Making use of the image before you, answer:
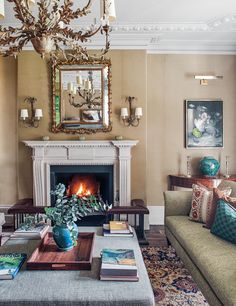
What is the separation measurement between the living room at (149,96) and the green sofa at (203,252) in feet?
3.59

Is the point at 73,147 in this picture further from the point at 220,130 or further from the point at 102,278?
the point at 102,278

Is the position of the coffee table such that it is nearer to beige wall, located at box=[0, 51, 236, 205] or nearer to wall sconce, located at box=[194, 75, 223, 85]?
beige wall, located at box=[0, 51, 236, 205]

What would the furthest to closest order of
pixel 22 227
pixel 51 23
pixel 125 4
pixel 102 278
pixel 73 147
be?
pixel 73 147, pixel 125 4, pixel 22 227, pixel 51 23, pixel 102 278

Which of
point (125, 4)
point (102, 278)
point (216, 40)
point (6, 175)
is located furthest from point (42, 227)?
point (216, 40)

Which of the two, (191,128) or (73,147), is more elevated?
(191,128)

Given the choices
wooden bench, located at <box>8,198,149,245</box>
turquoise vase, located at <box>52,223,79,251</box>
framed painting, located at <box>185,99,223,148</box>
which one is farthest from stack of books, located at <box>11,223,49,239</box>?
framed painting, located at <box>185,99,223,148</box>

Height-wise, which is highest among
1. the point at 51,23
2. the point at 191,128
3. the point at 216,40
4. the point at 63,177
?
the point at 216,40

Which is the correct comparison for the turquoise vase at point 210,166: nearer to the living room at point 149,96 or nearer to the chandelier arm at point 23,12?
the living room at point 149,96

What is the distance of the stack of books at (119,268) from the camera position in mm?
1806

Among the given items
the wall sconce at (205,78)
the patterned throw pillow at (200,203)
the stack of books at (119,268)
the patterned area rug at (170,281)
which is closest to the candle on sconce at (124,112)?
the wall sconce at (205,78)

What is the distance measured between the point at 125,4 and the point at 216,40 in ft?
5.66

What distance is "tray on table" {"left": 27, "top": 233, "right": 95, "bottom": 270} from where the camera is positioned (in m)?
1.94

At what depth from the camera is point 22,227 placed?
2.69 meters

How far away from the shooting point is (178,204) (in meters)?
3.36
